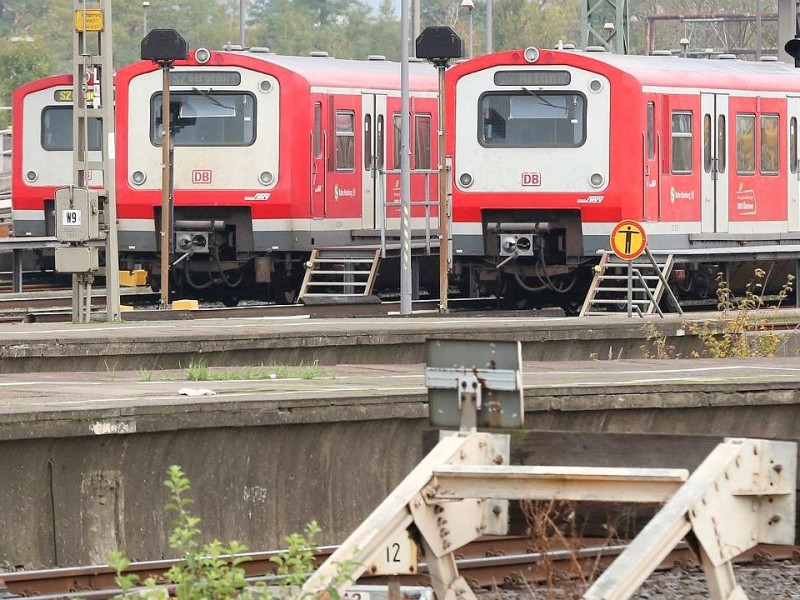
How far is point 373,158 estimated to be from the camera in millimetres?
25359

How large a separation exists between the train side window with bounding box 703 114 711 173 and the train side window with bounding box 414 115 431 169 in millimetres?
4357

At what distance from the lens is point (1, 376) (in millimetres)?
13656

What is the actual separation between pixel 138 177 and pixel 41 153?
5.29m

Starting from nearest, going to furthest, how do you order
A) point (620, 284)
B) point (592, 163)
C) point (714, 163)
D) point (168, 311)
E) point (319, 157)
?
point (168, 311) → point (592, 163) → point (620, 284) → point (714, 163) → point (319, 157)

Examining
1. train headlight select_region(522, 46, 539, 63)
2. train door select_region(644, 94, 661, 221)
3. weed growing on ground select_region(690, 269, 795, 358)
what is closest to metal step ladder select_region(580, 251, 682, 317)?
train door select_region(644, 94, 661, 221)

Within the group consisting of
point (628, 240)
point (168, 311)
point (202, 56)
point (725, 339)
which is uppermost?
point (202, 56)

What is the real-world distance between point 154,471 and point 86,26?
9447 mm

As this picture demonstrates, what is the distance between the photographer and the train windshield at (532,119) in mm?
→ 22625

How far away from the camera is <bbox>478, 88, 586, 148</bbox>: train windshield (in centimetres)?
2262

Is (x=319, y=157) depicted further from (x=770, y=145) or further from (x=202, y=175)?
(x=770, y=145)

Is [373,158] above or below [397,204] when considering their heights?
above

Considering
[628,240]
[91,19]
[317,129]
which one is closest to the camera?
[628,240]

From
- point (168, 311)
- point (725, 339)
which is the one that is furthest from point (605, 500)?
point (168, 311)

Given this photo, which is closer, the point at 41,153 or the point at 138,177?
the point at 138,177
